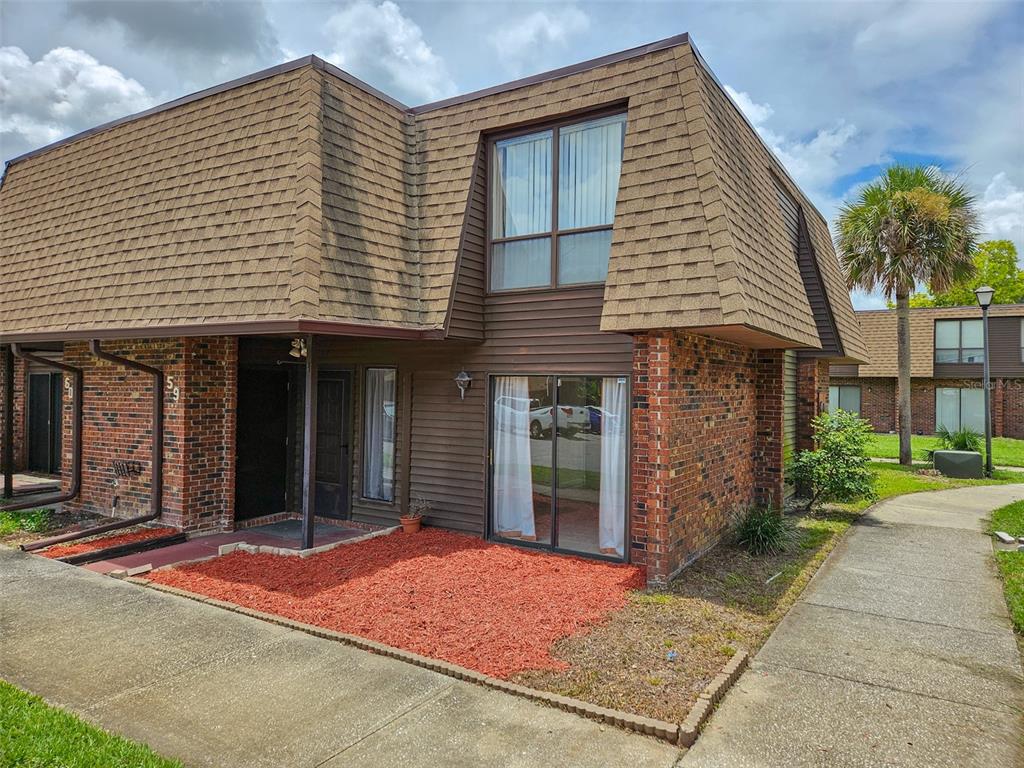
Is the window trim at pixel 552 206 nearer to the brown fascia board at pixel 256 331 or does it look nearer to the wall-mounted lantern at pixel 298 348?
the brown fascia board at pixel 256 331

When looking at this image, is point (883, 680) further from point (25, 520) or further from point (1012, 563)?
point (25, 520)

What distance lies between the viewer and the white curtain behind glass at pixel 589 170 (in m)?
7.30

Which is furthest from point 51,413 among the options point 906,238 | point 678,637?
point 906,238

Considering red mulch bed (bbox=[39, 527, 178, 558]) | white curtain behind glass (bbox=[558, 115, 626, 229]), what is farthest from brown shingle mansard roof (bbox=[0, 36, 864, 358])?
red mulch bed (bbox=[39, 527, 178, 558])

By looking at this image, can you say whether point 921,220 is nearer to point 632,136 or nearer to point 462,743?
point 632,136

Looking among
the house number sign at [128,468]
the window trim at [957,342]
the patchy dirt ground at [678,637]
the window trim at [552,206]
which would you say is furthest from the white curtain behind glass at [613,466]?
the window trim at [957,342]

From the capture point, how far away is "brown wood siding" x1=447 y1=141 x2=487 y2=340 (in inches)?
301

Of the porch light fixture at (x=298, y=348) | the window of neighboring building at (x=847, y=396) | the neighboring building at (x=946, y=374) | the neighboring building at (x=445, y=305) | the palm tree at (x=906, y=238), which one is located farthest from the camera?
the window of neighboring building at (x=847, y=396)

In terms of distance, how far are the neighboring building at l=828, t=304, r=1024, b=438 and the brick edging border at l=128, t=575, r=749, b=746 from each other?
23.6m

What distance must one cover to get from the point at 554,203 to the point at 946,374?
946 inches

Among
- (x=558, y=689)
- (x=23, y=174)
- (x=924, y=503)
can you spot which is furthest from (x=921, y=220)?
(x=23, y=174)

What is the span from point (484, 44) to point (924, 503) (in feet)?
36.3

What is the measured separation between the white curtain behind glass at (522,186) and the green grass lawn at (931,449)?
1239cm

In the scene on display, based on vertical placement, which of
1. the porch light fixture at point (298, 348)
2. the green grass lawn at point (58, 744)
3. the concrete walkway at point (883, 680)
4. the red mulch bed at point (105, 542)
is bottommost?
the concrete walkway at point (883, 680)
